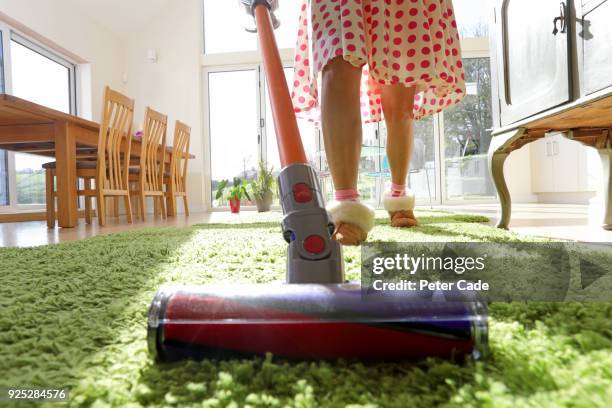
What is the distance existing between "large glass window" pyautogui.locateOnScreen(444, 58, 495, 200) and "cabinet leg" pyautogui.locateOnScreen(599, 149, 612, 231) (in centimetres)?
450

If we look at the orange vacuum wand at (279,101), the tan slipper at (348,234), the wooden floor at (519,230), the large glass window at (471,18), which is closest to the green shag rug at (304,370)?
the orange vacuum wand at (279,101)

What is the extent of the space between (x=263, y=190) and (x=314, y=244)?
4.56 m

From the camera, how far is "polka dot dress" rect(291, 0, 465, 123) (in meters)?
0.99

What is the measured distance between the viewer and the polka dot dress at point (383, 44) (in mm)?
990

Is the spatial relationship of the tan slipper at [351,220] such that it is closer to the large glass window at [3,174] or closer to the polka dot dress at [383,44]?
the polka dot dress at [383,44]

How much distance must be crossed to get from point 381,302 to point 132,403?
0.18 metres

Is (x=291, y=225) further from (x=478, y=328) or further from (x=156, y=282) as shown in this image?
(x=156, y=282)

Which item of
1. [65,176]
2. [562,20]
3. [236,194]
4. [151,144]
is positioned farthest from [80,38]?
[562,20]

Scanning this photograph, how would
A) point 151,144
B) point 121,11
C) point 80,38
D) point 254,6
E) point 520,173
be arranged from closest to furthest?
point 254,6
point 151,144
point 80,38
point 121,11
point 520,173

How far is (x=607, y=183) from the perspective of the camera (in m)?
1.47

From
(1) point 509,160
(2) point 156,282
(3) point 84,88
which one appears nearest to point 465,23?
(1) point 509,160

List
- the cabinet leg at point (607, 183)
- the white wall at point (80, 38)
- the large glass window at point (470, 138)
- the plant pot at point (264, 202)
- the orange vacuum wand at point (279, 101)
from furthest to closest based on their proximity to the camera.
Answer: the large glass window at point (470, 138), the plant pot at point (264, 202), the white wall at point (80, 38), the cabinet leg at point (607, 183), the orange vacuum wand at point (279, 101)

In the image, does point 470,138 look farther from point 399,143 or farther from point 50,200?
point 50,200

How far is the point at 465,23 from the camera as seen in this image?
Answer: 6016mm
